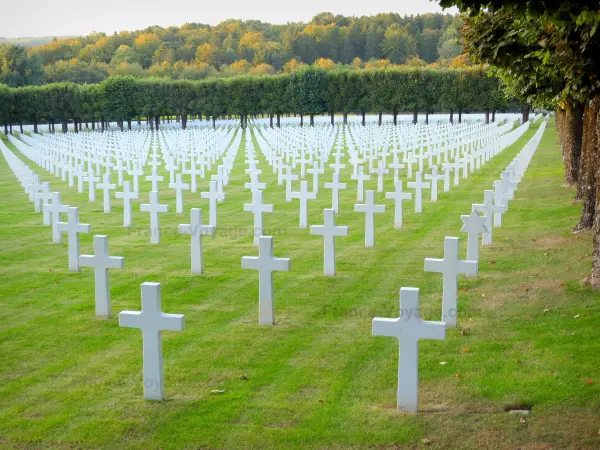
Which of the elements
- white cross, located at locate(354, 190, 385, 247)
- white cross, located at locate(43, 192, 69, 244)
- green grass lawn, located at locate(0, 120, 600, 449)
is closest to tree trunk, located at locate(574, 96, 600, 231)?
green grass lawn, located at locate(0, 120, 600, 449)

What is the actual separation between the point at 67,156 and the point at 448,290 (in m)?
25.3

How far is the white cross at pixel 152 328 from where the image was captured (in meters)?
6.26

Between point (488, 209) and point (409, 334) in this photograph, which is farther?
point (488, 209)

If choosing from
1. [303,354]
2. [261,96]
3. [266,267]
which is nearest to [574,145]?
[266,267]

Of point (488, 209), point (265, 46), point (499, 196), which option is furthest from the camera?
point (265, 46)

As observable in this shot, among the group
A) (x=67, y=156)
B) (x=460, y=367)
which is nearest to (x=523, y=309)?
(x=460, y=367)

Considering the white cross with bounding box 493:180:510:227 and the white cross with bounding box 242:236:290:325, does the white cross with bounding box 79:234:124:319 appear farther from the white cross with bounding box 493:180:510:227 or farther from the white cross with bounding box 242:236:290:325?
the white cross with bounding box 493:180:510:227

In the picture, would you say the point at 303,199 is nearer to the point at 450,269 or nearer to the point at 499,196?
the point at 499,196

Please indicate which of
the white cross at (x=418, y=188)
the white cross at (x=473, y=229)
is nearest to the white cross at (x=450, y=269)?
the white cross at (x=473, y=229)

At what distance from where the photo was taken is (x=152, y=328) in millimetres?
6293

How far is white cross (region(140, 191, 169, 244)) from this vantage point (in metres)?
13.4

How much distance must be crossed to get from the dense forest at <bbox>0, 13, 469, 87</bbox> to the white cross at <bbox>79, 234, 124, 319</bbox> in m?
116

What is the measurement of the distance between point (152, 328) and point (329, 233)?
457cm

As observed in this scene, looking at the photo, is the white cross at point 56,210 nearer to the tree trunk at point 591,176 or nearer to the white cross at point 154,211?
the white cross at point 154,211
